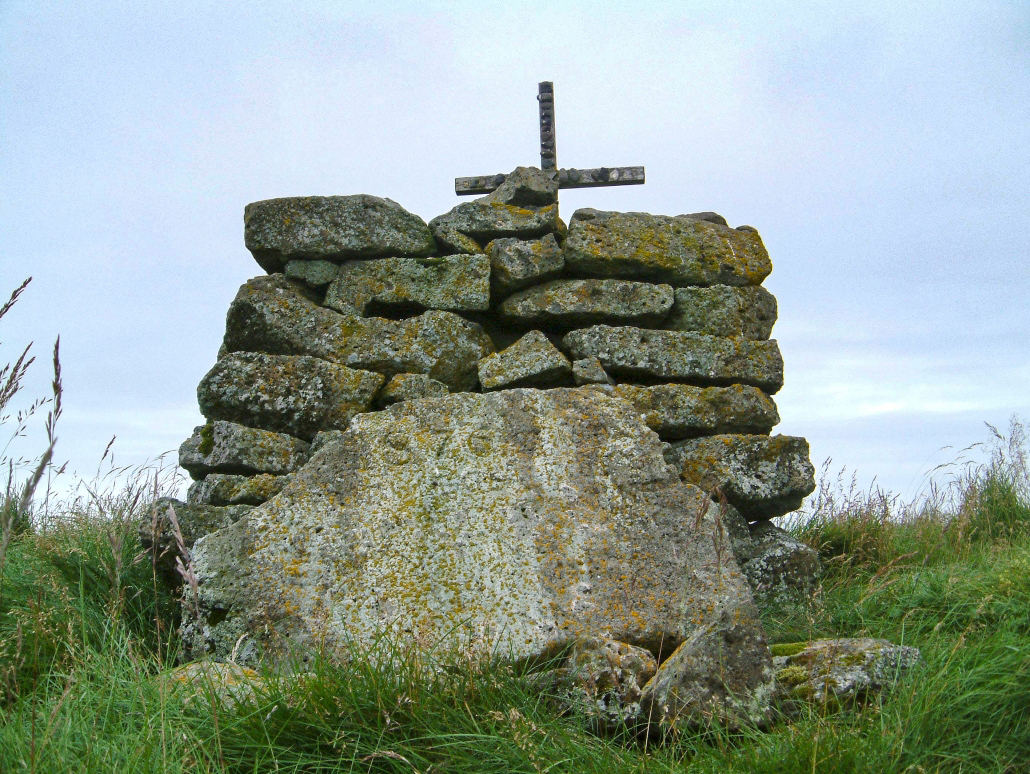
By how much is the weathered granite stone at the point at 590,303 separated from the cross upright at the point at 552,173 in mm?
936

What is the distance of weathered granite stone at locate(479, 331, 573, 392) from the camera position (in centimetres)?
436

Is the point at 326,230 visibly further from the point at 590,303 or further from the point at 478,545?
the point at 478,545

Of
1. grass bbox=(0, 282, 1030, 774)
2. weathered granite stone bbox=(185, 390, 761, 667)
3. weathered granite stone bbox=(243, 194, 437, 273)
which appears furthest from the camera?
weathered granite stone bbox=(243, 194, 437, 273)

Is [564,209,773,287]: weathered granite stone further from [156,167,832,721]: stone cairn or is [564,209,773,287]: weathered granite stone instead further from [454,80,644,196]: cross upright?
[454,80,644,196]: cross upright

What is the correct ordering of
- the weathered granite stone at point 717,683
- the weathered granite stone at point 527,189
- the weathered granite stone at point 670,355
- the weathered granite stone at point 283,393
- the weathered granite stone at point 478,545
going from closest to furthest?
the weathered granite stone at point 717,683
the weathered granite stone at point 478,545
the weathered granite stone at point 283,393
the weathered granite stone at point 670,355
the weathered granite stone at point 527,189

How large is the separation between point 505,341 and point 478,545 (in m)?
1.63

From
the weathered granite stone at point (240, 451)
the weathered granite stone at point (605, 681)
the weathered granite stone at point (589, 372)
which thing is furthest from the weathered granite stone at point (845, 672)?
the weathered granite stone at point (240, 451)

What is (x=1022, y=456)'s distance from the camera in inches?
246

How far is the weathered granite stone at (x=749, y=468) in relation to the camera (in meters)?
4.22

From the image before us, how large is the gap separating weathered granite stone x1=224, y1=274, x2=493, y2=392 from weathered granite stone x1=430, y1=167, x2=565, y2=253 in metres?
0.48

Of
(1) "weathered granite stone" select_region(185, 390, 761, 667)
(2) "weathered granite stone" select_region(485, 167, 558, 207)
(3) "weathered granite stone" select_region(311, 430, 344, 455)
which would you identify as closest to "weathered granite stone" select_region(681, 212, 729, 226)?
(2) "weathered granite stone" select_region(485, 167, 558, 207)

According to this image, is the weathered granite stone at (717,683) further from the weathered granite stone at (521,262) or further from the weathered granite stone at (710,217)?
the weathered granite stone at (710,217)

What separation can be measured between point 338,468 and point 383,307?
1243mm

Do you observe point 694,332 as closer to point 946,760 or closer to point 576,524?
point 576,524
